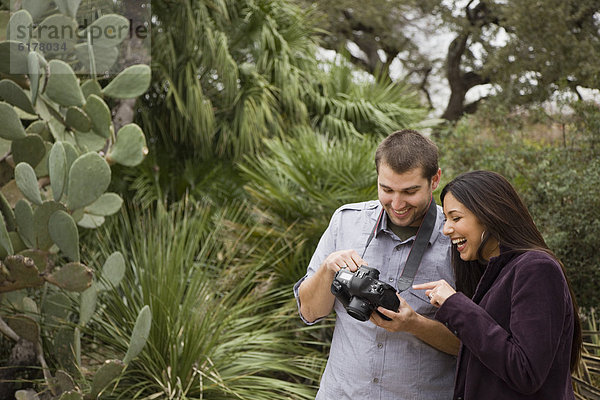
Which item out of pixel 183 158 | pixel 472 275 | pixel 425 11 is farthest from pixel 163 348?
pixel 425 11

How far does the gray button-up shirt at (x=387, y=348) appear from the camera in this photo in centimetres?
187

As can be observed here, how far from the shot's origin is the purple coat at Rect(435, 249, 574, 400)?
4.90ft

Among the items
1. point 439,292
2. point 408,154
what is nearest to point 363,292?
point 439,292

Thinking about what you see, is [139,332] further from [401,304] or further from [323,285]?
[401,304]

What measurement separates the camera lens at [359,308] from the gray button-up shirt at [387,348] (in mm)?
163

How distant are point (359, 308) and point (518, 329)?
1.43 feet

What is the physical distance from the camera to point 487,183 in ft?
5.64

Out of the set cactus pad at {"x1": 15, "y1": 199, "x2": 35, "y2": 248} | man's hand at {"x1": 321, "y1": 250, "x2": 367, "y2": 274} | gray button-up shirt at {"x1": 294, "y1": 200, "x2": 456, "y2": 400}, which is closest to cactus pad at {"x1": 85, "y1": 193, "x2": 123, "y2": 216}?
cactus pad at {"x1": 15, "y1": 199, "x2": 35, "y2": 248}

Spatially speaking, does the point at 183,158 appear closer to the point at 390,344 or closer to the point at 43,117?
the point at 43,117

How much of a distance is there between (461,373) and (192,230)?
8.25 feet

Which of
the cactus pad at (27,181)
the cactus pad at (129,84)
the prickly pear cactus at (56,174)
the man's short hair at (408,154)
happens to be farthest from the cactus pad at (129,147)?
the man's short hair at (408,154)

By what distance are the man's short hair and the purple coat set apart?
38cm

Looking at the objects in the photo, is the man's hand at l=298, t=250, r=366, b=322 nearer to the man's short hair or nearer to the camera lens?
the camera lens

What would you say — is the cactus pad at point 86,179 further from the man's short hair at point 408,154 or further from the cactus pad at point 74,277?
the man's short hair at point 408,154
